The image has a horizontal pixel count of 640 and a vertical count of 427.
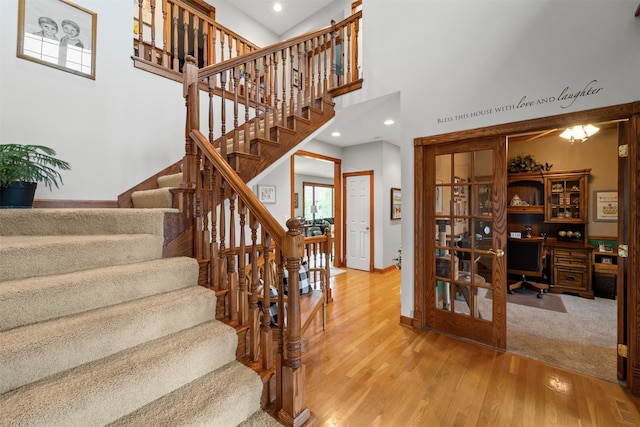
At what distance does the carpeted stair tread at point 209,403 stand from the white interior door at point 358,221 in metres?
4.23

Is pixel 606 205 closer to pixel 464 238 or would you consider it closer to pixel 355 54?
pixel 464 238

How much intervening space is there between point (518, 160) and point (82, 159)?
6.20m

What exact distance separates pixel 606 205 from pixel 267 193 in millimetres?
5272

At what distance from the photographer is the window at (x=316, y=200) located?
11.2m

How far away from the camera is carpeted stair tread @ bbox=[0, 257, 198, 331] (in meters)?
1.23

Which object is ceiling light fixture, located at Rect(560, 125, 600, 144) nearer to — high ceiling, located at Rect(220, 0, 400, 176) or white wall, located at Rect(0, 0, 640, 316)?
white wall, located at Rect(0, 0, 640, 316)

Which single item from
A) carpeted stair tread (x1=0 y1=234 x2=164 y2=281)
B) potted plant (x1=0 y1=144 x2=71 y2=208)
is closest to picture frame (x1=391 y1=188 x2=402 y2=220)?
carpeted stair tread (x1=0 y1=234 x2=164 y2=281)

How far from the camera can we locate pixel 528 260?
4.06 metres

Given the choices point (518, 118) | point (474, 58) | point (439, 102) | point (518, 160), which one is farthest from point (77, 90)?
point (518, 160)

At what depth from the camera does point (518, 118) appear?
231cm

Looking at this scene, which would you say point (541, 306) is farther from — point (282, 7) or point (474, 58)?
point (282, 7)

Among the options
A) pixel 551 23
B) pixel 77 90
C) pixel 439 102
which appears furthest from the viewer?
pixel 439 102

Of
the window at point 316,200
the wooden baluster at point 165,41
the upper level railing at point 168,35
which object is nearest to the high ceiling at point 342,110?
the upper level railing at point 168,35

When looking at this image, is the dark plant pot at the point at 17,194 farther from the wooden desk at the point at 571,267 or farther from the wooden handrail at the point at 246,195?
the wooden desk at the point at 571,267
